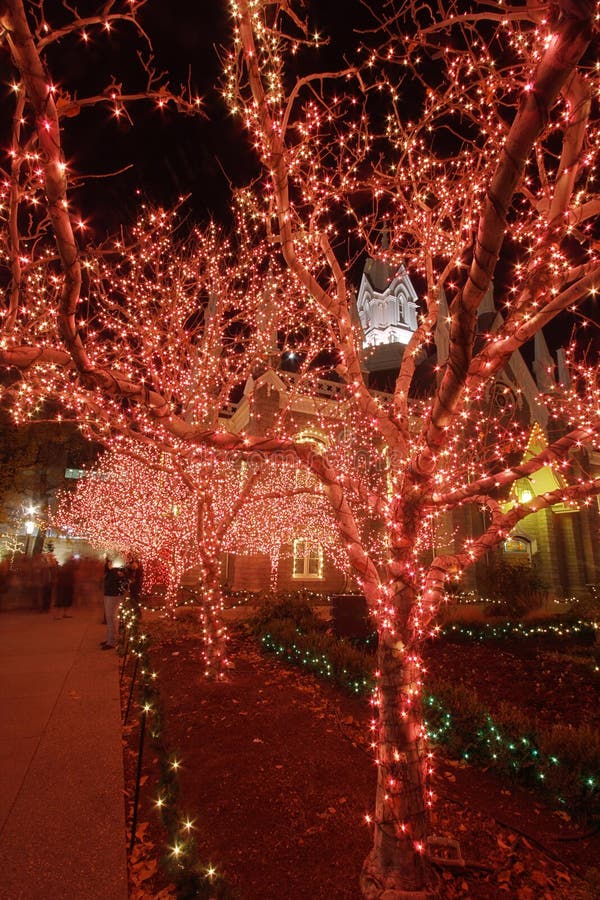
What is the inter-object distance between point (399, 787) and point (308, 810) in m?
1.39

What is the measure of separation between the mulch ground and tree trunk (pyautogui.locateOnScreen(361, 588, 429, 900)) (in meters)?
0.26

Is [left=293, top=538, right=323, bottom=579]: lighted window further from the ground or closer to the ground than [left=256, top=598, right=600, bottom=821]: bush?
further from the ground

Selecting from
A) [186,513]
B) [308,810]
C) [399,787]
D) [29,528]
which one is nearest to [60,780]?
[308,810]

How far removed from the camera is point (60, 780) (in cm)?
470

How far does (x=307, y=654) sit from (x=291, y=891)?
5686 mm

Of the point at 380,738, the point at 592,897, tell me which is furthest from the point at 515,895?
the point at 380,738

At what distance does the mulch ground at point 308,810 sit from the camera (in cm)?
348

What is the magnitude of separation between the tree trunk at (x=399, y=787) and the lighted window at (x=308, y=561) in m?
17.7

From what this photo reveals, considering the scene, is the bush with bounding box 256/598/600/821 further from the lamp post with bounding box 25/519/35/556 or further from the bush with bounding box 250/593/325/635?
the lamp post with bounding box 25/519/35/556

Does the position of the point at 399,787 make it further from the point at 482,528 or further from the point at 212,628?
the point at 482,528

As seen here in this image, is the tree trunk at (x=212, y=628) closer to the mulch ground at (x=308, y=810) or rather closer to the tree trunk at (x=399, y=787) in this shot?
the mulch ground at (x=308, y=810)

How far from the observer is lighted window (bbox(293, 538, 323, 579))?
21281mm

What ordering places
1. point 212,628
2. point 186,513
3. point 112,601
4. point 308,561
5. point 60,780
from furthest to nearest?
point 308,561
point 186,513
point 112,601
point 212,628
point 60,780

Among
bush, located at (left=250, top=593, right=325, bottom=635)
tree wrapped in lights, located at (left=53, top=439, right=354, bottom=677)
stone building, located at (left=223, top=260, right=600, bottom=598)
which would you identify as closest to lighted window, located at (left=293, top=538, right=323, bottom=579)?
stone building, located at (left=223, top=260, right=600, bottom=598)
